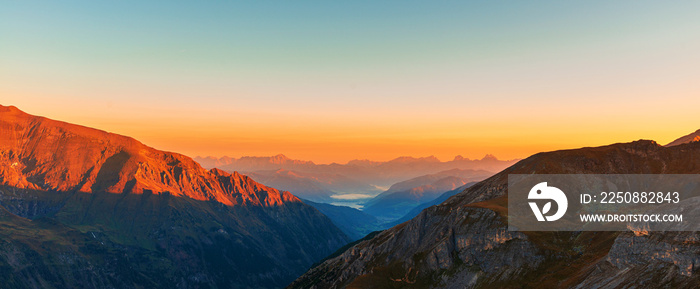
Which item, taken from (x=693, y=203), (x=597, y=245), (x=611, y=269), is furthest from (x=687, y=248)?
(x=597, y=245)

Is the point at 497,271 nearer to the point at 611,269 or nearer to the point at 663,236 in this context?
the point at 611,269

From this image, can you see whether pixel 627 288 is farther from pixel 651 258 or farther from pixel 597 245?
pixel 597 245

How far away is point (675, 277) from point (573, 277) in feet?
139

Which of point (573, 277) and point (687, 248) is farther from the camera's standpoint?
point (573, 277)

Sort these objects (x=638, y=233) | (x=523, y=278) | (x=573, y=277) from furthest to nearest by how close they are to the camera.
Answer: (x=523, y=278)
(x=573, y=277)
(x=638, y=233)

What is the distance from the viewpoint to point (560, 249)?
19338cm

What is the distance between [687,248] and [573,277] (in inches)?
1845

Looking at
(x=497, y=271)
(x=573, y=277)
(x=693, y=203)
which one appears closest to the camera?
(x=693, y=203)

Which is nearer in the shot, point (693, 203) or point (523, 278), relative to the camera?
point (693, 203)

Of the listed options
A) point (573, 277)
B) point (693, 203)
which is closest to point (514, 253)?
point (573, 277)

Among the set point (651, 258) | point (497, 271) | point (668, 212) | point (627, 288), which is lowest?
point (497, 271)

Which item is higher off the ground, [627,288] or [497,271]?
[627,288]

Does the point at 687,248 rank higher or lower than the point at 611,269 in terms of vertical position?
higher

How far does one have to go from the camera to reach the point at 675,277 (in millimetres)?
127688
